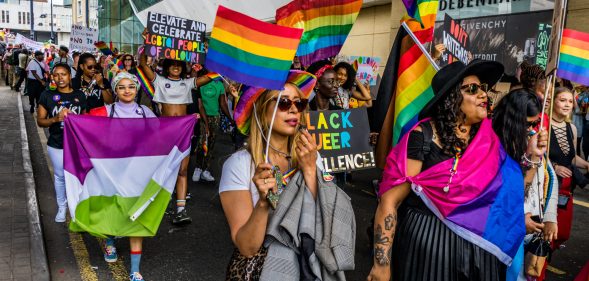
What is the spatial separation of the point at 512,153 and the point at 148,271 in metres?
3.28

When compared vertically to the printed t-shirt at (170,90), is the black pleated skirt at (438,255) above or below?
below

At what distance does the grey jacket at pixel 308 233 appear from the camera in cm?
229

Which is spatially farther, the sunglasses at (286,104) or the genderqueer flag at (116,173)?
the genderqueer flag at (116,173)

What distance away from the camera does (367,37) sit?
63.7 ft

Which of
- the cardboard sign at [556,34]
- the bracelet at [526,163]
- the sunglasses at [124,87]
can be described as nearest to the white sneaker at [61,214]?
the sunglasses at [124,87]

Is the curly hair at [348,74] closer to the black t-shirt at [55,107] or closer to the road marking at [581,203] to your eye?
the black t-shirt at [55,107]

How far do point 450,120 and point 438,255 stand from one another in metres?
0.72

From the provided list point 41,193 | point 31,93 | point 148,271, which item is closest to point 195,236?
point 148,271

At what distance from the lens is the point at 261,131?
2.59m

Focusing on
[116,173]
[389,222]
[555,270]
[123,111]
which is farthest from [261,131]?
[555,270]

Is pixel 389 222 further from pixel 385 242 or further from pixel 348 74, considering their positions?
pixel 348 74

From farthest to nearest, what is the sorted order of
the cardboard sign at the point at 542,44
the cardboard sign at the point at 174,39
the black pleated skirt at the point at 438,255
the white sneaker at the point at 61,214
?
the cardboard sign at the point at 174,39, the cardboard sign at the point at 542,44, the white sneaker at the point at 61,214, the black pleated skirt at the point at 438,255

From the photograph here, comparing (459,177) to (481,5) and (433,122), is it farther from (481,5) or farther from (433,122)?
(481,5)

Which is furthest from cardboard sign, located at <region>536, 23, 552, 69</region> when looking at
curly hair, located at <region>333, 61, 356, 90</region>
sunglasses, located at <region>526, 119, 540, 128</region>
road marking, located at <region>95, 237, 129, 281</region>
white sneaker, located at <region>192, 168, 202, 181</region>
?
road marking, located at <region>95, 237, 129, 281</region>
